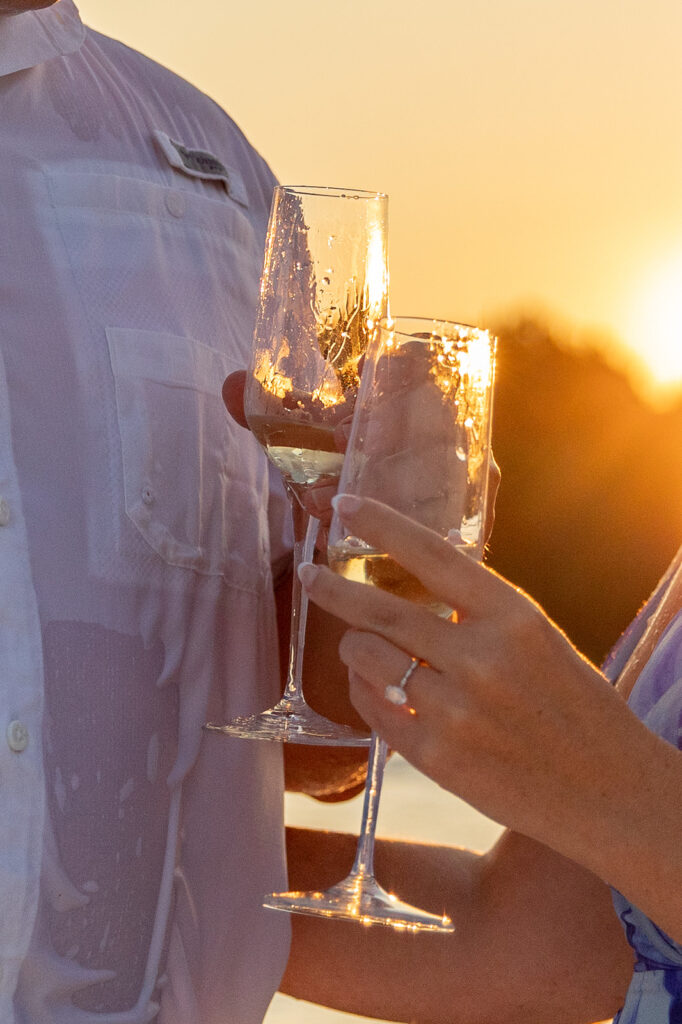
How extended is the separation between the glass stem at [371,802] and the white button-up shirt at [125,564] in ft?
1.58

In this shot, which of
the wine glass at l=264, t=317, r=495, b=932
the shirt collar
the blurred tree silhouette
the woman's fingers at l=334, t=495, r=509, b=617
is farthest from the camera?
the blurred tree silhouette

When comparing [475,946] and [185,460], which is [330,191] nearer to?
[185,460]

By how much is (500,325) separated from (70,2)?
69.1ft

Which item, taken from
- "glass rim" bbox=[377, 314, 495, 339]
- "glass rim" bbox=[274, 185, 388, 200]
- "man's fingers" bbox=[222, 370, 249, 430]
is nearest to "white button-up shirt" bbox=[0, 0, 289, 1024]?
"man's fingers" bbox=[222, 370, 249, 430]

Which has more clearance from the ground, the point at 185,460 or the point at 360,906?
the point at 185,460

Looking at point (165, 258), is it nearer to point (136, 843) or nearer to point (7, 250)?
point (7, 250)

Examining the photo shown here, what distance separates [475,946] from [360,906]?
0.92 meters

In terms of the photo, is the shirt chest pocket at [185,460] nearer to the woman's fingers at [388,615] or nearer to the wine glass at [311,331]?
the wine glass at [311,331]

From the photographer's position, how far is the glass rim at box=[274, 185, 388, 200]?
1974 millimetres

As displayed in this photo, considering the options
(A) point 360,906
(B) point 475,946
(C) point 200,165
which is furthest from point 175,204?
(B) point 475,946

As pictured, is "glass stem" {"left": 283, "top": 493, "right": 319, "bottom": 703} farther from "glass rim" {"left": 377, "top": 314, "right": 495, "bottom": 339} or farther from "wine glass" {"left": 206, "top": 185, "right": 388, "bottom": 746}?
"glass rim" {"left": 377, "top": 314, "right": 495, "bottom": 339}

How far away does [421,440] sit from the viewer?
1.57m

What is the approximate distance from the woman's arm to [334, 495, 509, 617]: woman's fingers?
1185mm

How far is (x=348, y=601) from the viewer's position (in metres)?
1.40
